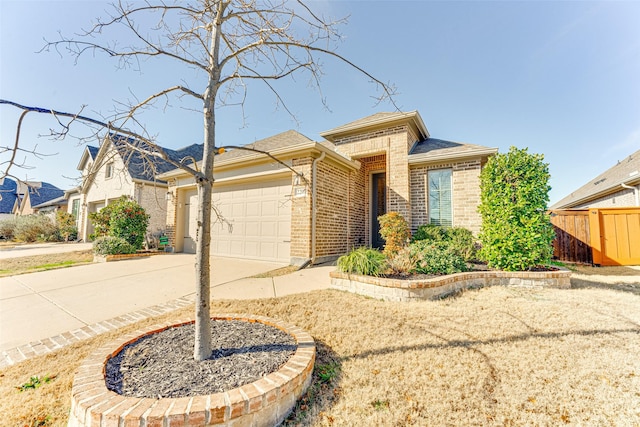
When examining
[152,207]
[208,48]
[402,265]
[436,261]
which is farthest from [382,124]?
[152,207]

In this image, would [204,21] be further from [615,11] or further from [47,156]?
[615,11]

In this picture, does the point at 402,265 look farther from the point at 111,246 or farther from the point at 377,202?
the point at 111,246

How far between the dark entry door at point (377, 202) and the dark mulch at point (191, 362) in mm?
7147

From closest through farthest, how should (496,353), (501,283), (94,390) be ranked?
(94,390), (496,353), (501,283)

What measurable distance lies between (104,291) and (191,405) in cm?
449

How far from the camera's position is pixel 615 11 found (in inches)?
241

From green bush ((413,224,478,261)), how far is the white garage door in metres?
3.81

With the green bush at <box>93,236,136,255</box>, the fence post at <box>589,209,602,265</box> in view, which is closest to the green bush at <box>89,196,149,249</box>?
the green bush at <box>93,236,136,255</box>

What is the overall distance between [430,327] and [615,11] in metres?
9.21

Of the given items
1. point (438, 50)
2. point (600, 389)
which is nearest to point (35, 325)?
point (600, 389)

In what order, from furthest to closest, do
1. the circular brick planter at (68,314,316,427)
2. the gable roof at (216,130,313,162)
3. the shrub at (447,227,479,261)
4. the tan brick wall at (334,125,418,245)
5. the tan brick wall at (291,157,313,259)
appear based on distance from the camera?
the gable roof at (216,130,313,162) < the tan brick wall at (334,125,418,245) < the tan brick wall at (291,157,313,259) < the shrub at (447,227,479,261) < the circular brick planter at (68,314,316,427)

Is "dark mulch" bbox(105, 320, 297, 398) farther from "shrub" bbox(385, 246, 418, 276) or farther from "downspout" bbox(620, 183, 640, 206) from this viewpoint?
"downspout" bbox(620, 183, 640, 206)

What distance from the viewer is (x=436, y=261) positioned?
491cm

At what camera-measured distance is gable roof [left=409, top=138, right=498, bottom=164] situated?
6.91 meters
